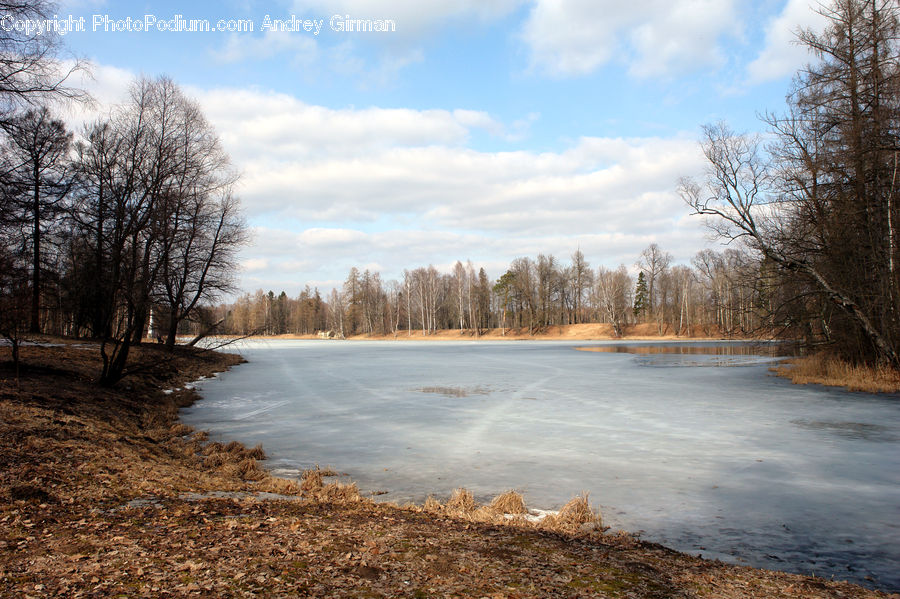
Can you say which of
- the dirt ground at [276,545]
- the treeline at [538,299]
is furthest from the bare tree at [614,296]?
the dirt ground at [276,545]

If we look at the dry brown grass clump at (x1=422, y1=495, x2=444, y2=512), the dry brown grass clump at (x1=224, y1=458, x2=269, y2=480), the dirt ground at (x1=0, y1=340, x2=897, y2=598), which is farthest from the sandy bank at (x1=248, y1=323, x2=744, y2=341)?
the dirt ground at (x1=0, y1=340, x2=897, y2=598)

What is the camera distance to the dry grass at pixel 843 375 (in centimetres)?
1529

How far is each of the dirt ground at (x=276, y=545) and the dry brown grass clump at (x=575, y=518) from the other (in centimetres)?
2

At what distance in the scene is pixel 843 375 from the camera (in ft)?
55.9

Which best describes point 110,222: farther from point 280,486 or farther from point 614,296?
point 614,296

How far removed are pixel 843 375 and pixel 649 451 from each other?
1275 cm

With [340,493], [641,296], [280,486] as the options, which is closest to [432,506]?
[340,493]

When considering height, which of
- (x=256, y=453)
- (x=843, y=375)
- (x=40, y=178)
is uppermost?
(x=40, y=178)

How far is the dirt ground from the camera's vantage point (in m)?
3.14

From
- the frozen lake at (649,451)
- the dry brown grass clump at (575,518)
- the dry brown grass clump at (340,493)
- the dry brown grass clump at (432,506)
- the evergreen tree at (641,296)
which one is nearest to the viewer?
the dry brown grass clump at (575,518)

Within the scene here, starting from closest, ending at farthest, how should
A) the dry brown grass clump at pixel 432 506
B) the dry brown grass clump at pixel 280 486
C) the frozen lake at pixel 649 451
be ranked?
1. the frozen lake at pixel 649 451
2. the dry brown grass clump at pixel 432 506
3. the dry brown grass clump at pixel 280 486

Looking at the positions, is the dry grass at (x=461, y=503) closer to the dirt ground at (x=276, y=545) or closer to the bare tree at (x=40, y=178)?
the dirt ground at (x=276, y=545)

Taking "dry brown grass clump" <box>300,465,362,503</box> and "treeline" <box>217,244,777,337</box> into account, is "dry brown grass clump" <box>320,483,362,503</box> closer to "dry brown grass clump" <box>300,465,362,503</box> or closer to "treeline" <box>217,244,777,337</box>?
"dry brown grass clump" <box>300,465,362,503</box>

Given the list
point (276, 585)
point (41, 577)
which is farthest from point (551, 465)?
point (41, 577)
